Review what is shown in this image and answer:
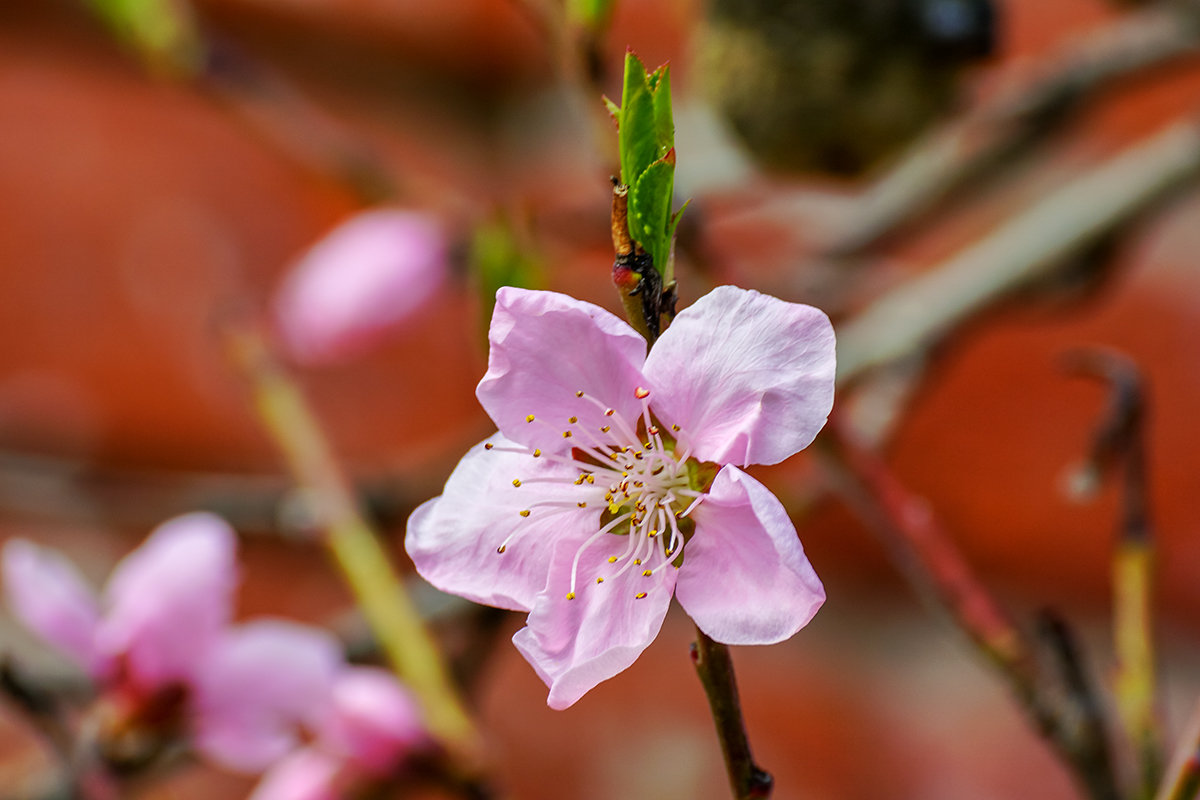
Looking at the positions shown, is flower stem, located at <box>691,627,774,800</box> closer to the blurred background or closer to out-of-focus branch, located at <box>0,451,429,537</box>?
the blurred background

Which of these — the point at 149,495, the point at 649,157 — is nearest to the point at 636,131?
the point at 649,157

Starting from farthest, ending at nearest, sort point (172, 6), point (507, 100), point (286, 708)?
point (507, 100)
point (172, 6)
point (286, 708)

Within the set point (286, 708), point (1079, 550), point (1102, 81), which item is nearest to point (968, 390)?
point (1079, 550)

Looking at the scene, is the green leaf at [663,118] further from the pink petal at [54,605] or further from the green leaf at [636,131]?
the pink petal at [54,605]

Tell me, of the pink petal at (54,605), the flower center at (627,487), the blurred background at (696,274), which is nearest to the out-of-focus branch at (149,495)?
the blurred background at (696,274)

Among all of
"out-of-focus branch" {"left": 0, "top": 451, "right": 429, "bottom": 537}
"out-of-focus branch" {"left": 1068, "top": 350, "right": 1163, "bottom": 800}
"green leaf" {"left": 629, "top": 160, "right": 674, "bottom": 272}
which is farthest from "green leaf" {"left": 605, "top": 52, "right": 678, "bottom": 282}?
"out-of-focus branch" {"left": 0, "top": 451, "right": 429, "bottom": 537}

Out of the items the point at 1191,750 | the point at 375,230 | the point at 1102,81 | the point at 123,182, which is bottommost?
the point at 1191,750

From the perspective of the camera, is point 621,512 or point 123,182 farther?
point 123,182

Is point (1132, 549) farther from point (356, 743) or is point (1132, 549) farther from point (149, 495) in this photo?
point (149, 495)

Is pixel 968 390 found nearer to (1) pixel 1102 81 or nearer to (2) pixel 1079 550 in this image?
(2) pixel 1079 550
